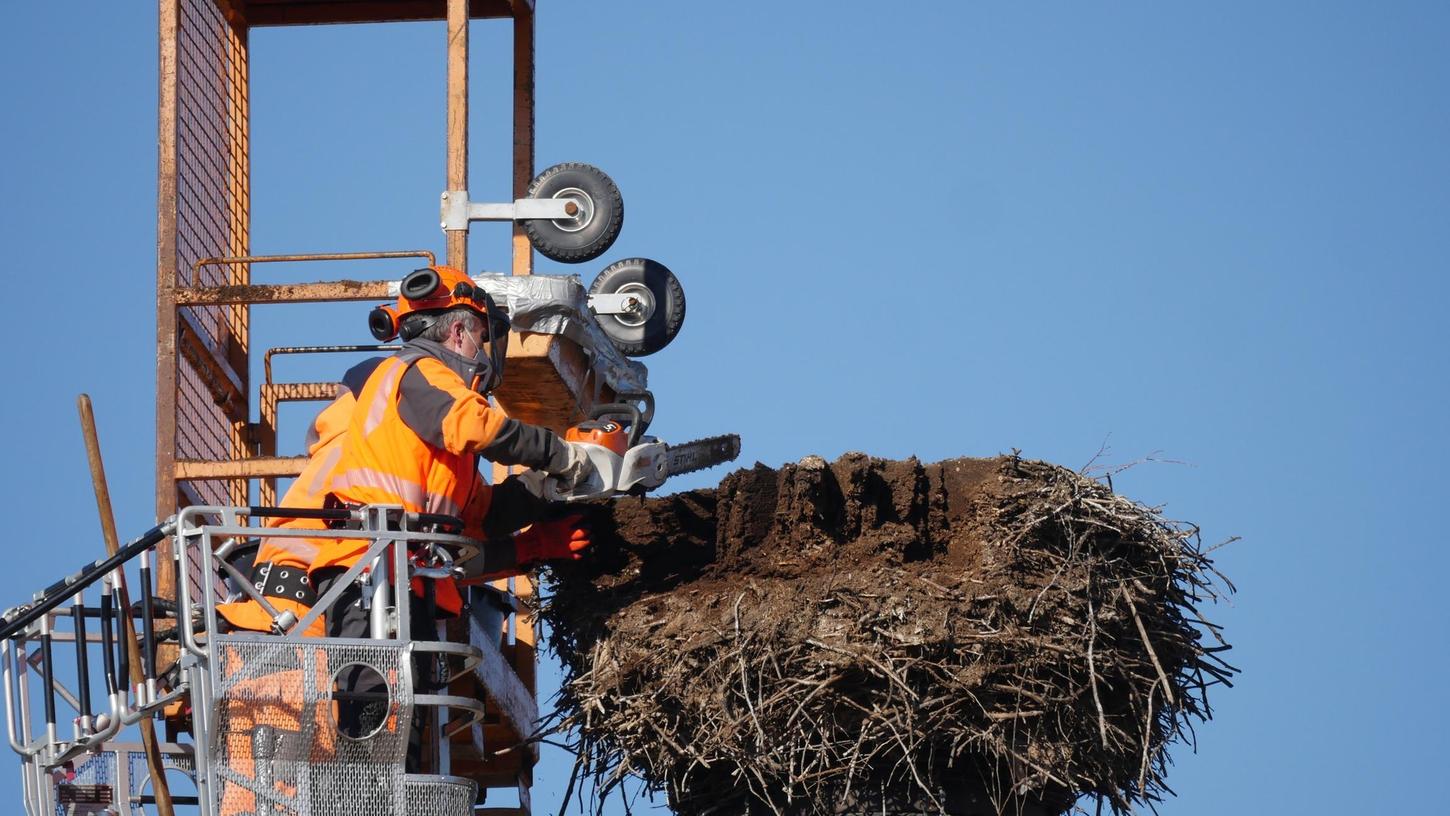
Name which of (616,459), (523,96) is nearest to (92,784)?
(616,459)

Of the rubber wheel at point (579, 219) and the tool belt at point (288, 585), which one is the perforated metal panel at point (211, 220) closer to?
the rubber wheel at point (579, 219)

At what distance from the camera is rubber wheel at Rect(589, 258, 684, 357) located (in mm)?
13227

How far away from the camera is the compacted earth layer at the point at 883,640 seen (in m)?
9.91

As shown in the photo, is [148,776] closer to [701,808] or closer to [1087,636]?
[701,808]

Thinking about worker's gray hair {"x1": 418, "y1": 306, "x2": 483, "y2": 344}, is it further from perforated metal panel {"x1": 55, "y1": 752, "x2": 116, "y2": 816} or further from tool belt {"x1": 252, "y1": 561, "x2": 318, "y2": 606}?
perforated metal panel {"x1": 55, "y1": 752, "x2": 116, "y2": 816}

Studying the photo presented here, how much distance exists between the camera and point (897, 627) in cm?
994

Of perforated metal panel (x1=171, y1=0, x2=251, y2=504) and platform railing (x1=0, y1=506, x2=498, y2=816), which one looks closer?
platform railing (x1=0, y1=506, x2=498, y2=816)

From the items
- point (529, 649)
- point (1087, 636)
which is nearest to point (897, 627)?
point (1087, 636)

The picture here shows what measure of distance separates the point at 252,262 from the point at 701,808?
13.8 ft

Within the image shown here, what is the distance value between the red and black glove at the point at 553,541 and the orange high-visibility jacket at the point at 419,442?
66 centimetres

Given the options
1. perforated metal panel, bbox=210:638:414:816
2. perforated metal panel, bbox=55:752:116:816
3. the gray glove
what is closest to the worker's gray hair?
the gray glove

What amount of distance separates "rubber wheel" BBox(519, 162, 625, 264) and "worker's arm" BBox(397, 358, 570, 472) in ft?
9.20

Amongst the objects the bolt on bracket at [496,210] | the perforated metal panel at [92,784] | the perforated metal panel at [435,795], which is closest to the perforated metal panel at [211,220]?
the bolt on bracket at [496,210]

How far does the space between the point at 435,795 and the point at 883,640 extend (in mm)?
1894
